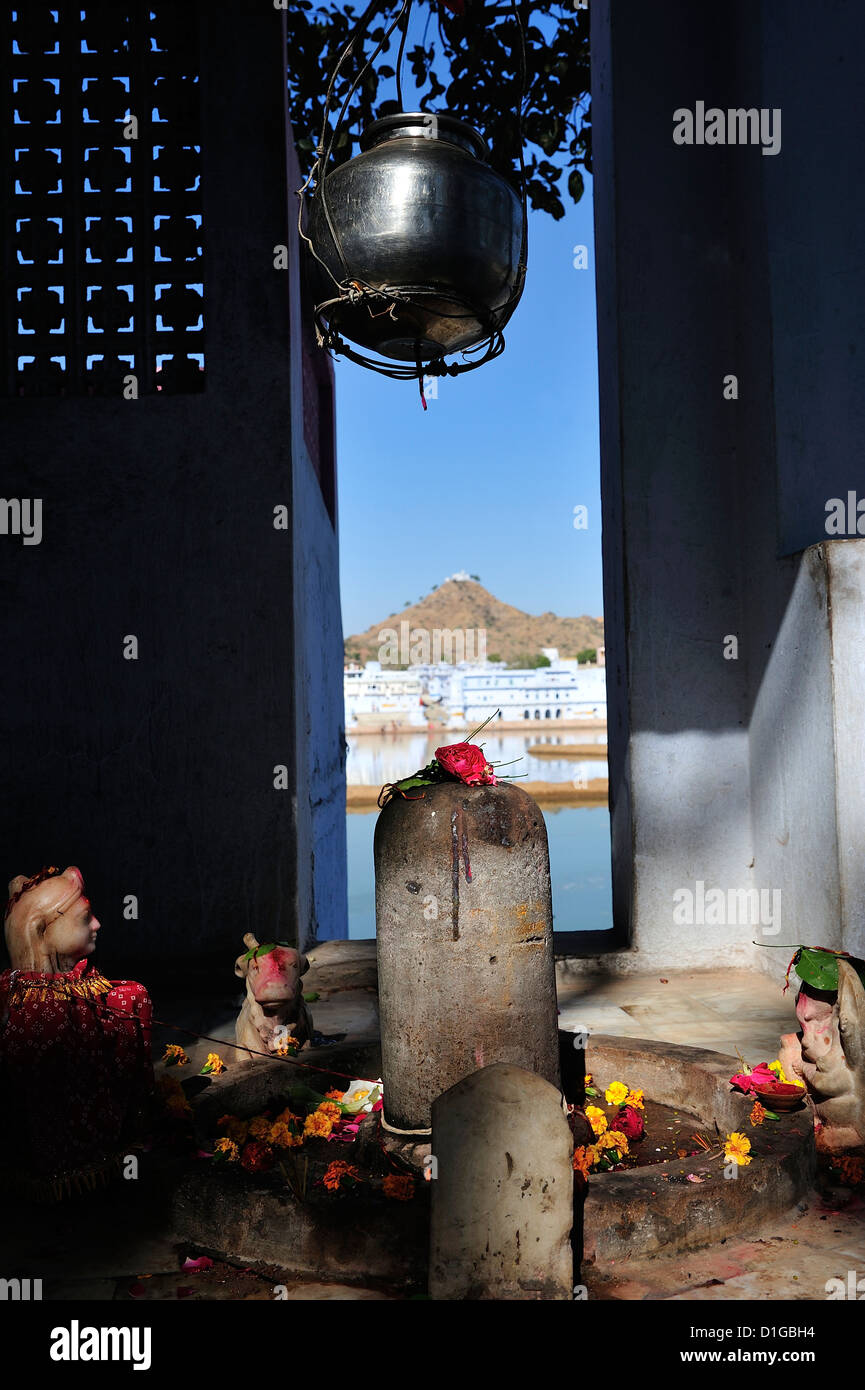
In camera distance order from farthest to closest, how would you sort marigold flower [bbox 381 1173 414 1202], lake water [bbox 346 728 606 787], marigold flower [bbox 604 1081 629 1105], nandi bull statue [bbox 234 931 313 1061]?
lake water [bbox 346 728 606 787] → nandi bull statue [bbox 234 931 313 1061] → marigold flower [bbox 604 1081 629 1105] → marigold flower [bbox 381 1173 414 1202]

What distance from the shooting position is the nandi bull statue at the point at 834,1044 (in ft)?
10.4

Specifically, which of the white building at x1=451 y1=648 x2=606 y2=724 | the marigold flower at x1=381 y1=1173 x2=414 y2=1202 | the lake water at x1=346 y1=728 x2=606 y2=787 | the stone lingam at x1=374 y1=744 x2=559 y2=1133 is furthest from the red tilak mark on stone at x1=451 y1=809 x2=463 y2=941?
the white building at x1=451 y1=648 x2=606 y2=724

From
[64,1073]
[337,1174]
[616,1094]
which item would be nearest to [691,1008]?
[616,1094]

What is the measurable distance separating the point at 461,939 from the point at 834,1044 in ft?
4.01

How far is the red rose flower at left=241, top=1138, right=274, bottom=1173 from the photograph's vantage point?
2.93m

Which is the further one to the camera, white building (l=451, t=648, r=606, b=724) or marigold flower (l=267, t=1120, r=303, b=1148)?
white building (l=451, t=648, r=606, b=724)

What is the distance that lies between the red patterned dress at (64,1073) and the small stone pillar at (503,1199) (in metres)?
1.23

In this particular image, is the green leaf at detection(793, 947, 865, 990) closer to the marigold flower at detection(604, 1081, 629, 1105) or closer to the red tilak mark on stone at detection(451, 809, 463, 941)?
the marigold flower at detection(604, 1081, 629, 1105)

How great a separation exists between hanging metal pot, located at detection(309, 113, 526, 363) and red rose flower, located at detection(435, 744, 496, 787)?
1159 mm

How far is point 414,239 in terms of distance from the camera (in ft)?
7.52

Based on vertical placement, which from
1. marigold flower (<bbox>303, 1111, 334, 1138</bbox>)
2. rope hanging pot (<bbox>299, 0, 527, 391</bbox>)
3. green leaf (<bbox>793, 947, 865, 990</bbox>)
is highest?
rope hanging pot (<bbox>299, 0, 527, 391</bbox>)

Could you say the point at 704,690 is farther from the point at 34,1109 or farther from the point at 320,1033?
the point at 34,1109

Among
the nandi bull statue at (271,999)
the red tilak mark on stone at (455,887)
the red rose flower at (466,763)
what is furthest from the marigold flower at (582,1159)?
the nandi bull statue at (271,999)
